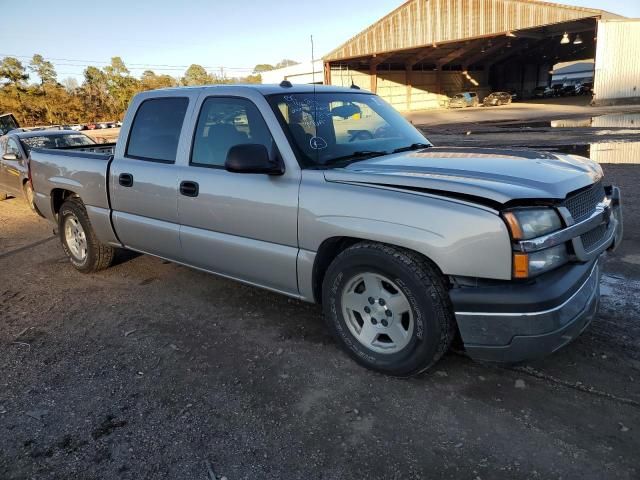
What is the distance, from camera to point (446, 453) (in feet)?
8.30

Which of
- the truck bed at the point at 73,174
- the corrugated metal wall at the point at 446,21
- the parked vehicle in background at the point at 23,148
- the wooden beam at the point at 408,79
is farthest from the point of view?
the wooden beam at the point at 408,79

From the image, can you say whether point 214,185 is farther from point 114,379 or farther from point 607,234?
point 607,234

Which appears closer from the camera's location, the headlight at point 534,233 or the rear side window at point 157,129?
the headlight at point 534,233

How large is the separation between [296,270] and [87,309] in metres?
2.37

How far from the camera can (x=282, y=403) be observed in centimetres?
304

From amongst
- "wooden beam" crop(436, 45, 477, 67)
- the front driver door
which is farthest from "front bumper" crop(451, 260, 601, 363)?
"wooden beam" crop(436, 45, 477, 67)

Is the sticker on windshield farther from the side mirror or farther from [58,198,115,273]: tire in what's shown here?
[58,198,115,273]: tire

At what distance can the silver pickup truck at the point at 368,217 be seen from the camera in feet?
8.71

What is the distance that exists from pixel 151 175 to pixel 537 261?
125 inches

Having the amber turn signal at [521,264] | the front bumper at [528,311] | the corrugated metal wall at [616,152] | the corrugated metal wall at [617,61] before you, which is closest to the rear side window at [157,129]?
the front bumper at [528,311]

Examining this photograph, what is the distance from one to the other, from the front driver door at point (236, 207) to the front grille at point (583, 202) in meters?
1.67

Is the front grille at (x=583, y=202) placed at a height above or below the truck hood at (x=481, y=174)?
below

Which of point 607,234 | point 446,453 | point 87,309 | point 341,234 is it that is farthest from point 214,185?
point 607,234

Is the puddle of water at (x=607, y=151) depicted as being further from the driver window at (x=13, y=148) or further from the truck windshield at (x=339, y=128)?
the driver window at (x=13, y=148)
